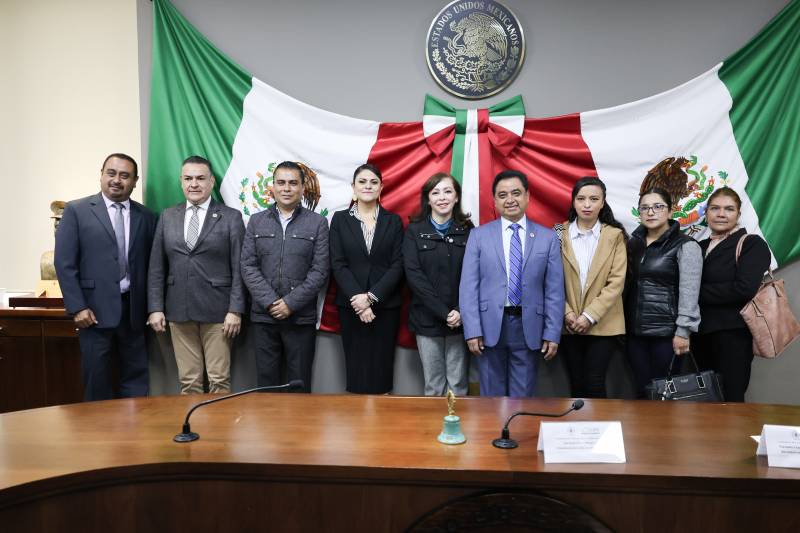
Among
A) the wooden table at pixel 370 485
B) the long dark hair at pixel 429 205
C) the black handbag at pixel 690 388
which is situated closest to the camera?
the wooden table at pixel 370 485

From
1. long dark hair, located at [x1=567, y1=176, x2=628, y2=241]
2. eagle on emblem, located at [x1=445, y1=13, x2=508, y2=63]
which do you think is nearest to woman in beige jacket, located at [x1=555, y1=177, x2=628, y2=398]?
long dark hair, located at [x1=567, y1=176, x2=628, y2=241]

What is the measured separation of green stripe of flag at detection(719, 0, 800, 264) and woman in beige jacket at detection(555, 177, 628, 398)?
0.90 metres

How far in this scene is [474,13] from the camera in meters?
2.89

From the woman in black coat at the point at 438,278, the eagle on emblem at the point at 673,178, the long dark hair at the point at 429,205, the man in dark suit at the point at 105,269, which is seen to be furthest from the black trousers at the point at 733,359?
the man in dark suit at the point at 105,269

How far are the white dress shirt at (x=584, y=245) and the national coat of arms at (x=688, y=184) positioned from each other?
0.52 meters

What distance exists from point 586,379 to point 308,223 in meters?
1.73

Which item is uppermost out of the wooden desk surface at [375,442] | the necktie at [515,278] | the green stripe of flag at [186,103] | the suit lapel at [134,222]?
the green stripe of flag at [186,103]

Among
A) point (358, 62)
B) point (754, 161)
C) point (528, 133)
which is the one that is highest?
point (358, 62)

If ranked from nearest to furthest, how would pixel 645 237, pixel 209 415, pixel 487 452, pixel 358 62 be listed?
pixel 487 452 → pixel 209 415 → pixel 645 237 → pixel 358 62

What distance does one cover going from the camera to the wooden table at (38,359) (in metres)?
2.83

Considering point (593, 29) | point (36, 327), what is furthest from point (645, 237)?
point (36, 327)

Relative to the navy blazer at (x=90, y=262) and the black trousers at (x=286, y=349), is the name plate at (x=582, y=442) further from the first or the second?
the navy blazer at (x=90, y=262)

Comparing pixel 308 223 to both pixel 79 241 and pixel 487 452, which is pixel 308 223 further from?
pixel 487 452

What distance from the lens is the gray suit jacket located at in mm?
2670
